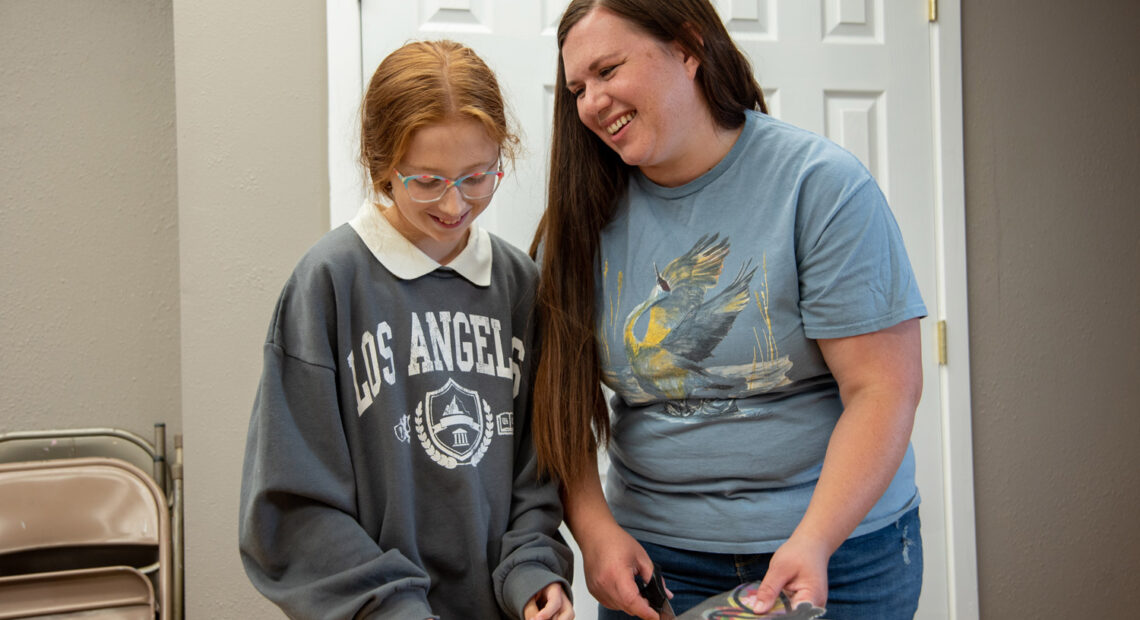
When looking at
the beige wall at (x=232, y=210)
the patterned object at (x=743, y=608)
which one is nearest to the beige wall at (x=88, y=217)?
the beige wall at (x=232, y=210)

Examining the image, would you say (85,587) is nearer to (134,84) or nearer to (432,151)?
(134,84)

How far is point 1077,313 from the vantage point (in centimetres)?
239

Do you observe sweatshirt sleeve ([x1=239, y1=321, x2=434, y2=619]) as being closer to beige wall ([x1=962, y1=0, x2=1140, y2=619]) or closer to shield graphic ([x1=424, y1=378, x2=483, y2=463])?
shield graphic ([x1=424, y1=378, x2=483, y2=463])

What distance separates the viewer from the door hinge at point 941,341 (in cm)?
228

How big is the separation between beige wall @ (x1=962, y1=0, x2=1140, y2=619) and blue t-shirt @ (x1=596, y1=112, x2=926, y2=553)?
4.43 feet

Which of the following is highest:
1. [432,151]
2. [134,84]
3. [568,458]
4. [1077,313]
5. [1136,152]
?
[134,84]

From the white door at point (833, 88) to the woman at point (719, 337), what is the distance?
0.93m

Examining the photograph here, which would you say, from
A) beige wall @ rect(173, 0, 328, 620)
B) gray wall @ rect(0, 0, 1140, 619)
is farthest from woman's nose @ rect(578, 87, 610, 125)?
gray wall @ rect(0, 0, 1140, 619)

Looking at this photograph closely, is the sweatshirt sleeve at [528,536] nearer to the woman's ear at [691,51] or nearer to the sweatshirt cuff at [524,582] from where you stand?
the sweatshirt cuff at [524,582]

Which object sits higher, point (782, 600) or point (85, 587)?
point (782, 600)

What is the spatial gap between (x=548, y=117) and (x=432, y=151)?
1082mm

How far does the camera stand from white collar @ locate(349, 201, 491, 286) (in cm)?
112

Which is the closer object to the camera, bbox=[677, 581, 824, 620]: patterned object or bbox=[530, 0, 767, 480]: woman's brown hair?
bbox=[677, 581, 824, 620]: patterned object

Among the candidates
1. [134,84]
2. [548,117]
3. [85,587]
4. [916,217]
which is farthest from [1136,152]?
[85,587]
